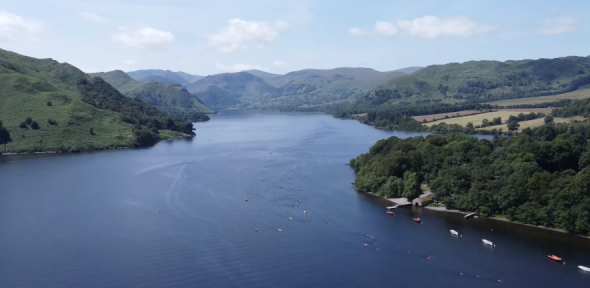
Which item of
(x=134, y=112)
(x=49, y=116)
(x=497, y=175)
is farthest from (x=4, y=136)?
(x=497, y=175)

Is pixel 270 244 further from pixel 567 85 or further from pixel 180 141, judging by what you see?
pixel 567 85

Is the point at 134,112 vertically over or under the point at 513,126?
over

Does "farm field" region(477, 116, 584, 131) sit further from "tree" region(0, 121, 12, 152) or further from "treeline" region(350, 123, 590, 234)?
"tree" region(0, 121, 12, 152)

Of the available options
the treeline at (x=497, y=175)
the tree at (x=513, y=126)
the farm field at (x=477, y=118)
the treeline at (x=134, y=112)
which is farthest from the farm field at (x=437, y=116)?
the treeline at (x=497, y=175)

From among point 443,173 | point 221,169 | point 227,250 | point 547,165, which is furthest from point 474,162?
point 221,169

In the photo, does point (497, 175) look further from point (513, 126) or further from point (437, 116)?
point (437, 116)

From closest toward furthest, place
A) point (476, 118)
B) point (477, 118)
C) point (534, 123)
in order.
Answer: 1. point (534, 123)
2. point (477, 118)
3. point (476, 118)
